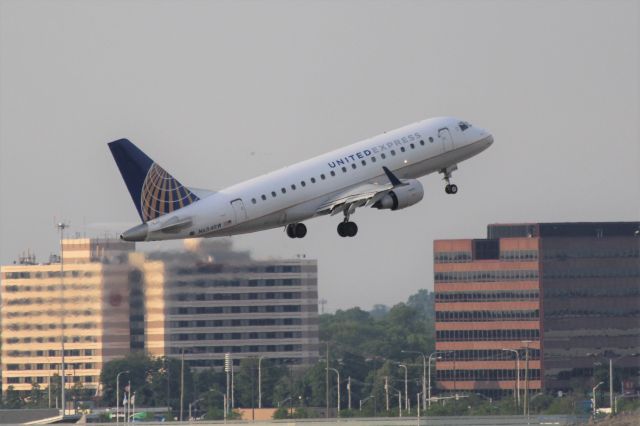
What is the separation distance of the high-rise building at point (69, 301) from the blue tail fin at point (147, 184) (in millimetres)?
8620

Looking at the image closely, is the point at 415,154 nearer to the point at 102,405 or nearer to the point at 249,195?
the point at 249,195

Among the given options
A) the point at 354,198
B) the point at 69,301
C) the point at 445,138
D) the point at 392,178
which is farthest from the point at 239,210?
the point at 445,138

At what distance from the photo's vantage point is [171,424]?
511 feet

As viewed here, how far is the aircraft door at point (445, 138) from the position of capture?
348 ft

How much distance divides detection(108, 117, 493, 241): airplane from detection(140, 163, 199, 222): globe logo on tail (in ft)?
0.18

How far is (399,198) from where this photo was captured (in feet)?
333

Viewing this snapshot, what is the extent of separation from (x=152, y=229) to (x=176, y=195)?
276 centimetres

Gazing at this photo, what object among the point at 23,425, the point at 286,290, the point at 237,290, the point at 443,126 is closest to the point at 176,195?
the point at 443,126

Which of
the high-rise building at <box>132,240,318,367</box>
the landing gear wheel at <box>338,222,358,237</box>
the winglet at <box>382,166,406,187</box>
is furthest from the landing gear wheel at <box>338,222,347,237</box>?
the high-rise building at <box>132,240,318,367</box>

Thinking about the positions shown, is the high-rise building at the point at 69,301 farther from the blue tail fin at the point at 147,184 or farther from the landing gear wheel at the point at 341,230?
the landing gear wheel at the point at 341,230

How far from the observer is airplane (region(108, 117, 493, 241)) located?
9394 cm

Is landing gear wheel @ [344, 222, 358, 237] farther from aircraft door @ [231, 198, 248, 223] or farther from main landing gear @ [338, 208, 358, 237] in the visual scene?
aircraft door @ [231, 198, 248, 223]

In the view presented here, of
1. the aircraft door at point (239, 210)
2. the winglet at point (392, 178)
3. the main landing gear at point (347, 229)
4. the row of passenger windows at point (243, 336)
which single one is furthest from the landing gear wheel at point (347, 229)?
the row of passenger windows at point (243, 336)

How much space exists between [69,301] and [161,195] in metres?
12.7
